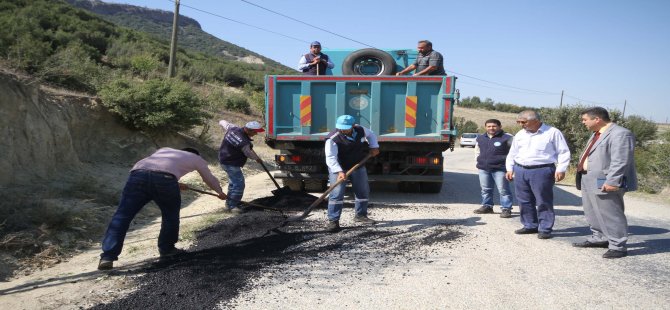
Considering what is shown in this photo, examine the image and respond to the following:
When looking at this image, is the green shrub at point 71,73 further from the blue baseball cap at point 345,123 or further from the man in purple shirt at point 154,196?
the blue baseball cap at point 345,123

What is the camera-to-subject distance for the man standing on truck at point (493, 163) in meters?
6.18

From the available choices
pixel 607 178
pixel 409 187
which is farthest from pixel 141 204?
pixel 409 187

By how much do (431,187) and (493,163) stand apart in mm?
1939

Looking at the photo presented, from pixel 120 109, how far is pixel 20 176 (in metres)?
4.14

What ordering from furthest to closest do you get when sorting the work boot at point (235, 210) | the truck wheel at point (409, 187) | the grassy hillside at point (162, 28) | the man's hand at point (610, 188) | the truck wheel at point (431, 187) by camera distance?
1. the grassy hillside at point (162, 28)
2. the truck wheel at point (409, 187)
3. the truck wheel at point (431, 187)
4. the work boot at point (235, 210)
5. the man's hand at point (610, 188)

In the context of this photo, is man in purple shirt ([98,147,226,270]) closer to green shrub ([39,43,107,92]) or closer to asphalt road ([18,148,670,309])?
asphalt road ([18,148,670,309])

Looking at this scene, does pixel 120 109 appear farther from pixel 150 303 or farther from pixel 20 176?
pixel 150 303

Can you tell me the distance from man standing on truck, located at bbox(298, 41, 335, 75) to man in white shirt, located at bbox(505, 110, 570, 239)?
3968 millimetres

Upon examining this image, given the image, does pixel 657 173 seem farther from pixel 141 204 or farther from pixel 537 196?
pixel 141 204

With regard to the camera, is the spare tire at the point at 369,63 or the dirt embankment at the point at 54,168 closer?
the dirt embankment at the point at 54,168

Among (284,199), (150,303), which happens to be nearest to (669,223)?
(284,199)

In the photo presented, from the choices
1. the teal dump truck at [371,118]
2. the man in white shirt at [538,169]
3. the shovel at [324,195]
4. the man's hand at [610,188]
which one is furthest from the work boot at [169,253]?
the man's hand at [610,188]

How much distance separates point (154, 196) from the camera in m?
4.12

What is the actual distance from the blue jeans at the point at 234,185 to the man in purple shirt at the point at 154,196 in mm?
1932
